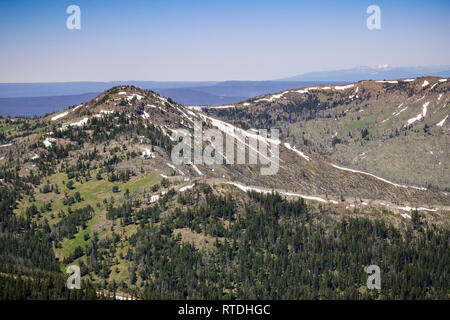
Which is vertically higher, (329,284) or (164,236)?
(164,236)

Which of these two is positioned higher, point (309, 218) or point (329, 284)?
point (309, 218)

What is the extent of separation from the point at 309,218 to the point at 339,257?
26105mm

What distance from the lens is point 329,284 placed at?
164375 mm

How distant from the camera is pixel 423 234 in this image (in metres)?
188
